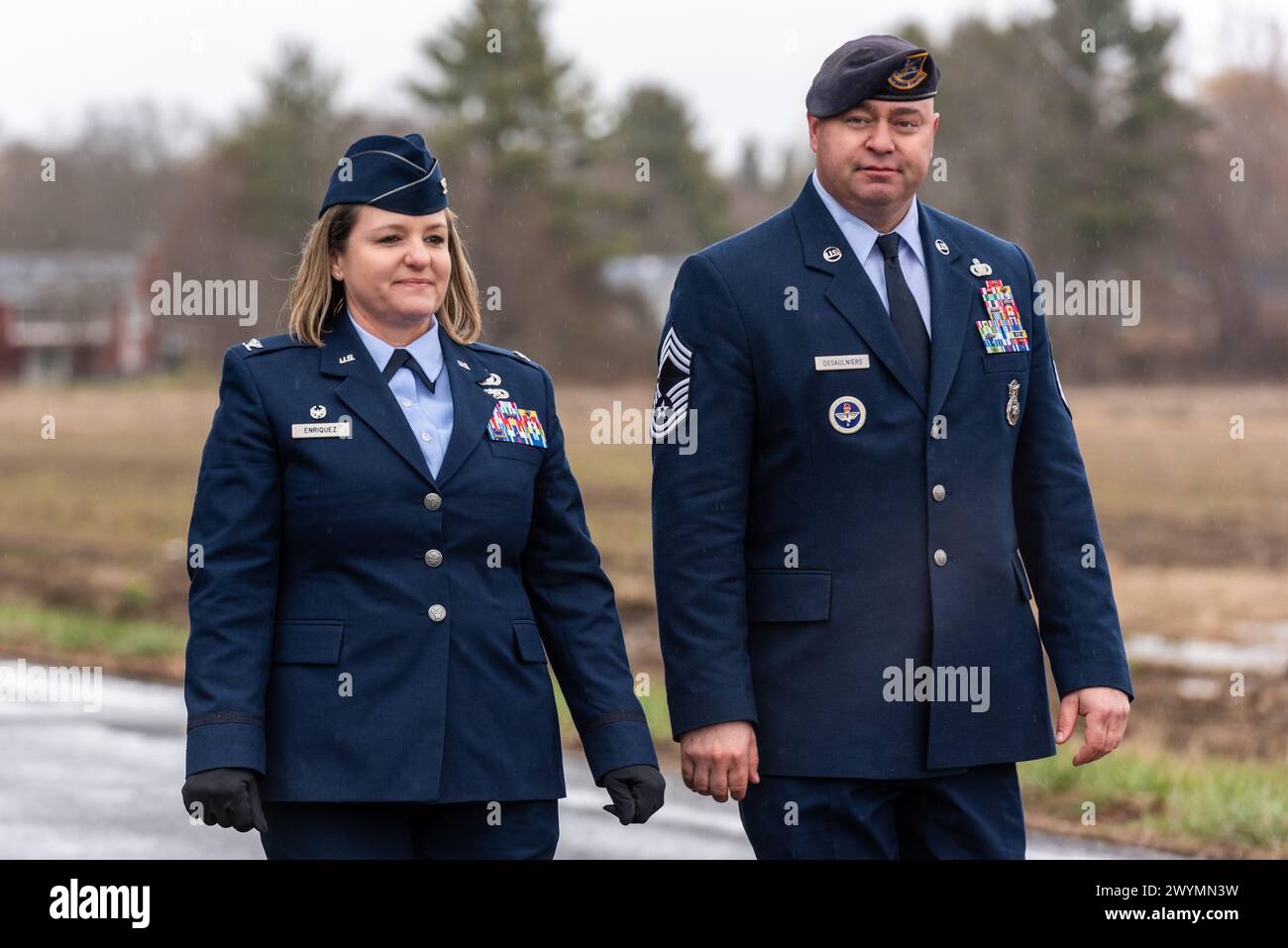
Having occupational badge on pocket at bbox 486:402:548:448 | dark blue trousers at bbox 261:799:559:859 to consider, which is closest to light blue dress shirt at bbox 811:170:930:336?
occupational badge on pocket at bbox 486:402:548:448

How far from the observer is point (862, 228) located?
4.17m

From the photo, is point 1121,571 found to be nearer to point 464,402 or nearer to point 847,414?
point 847,414

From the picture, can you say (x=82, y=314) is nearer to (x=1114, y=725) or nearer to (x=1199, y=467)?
(x=1199, y=467)

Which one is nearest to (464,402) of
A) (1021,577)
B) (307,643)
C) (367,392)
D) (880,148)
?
(367,392)

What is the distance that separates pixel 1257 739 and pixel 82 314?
7873 centimetres

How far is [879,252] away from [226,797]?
182cm

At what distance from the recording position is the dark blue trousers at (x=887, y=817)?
3.93 meters

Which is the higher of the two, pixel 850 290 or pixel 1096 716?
pixel 850 290

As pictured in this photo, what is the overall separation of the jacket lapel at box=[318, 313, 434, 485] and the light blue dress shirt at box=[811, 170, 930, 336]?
107 centimetres

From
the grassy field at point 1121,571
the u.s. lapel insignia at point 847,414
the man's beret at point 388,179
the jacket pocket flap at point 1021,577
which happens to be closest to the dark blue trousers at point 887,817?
the jacket pocket flap at point 1021,577

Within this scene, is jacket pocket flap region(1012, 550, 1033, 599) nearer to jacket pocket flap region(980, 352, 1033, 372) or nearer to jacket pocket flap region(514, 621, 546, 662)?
jacket pocket flap region(980, 352, 1033, 372)

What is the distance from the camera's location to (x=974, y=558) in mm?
4039

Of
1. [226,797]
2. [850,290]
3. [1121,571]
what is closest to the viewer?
[226,797]
